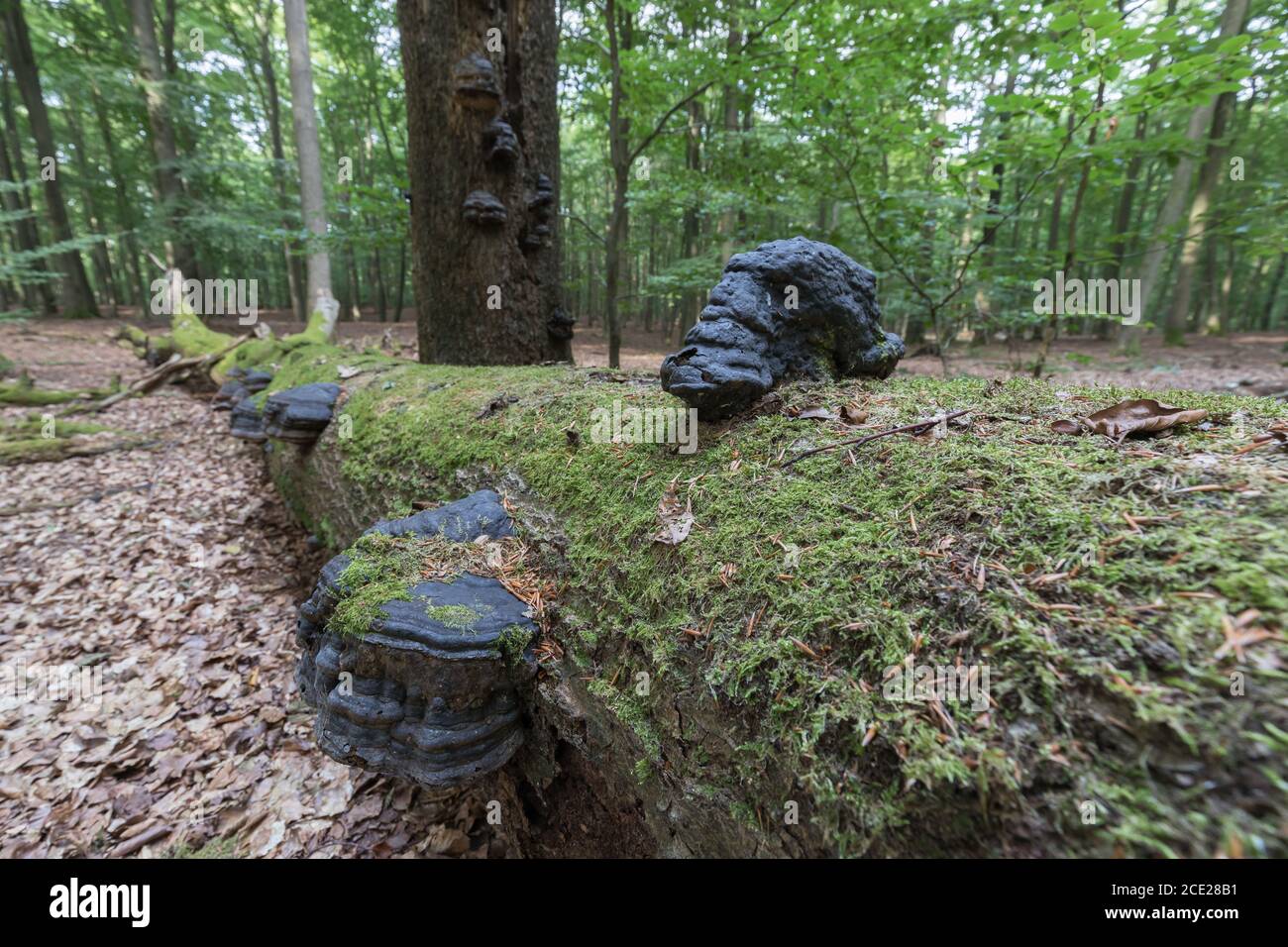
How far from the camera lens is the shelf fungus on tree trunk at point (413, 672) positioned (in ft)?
5.15

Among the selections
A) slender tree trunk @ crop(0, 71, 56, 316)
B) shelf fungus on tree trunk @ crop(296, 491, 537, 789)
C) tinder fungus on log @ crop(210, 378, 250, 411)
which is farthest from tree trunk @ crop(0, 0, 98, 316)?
shelf fungus on tree trunk @ crop(296, 491, 537, 789)

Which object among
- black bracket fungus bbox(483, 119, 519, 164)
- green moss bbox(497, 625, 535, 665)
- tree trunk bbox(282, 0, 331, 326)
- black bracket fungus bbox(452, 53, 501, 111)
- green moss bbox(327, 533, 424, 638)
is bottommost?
green moss bbox(497, 625, 535, 665)

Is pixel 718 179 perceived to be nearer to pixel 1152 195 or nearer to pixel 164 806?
pixel 164 806

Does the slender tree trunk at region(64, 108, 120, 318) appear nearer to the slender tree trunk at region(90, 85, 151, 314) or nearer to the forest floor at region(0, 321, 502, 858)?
the slender tree trunk at region(90, 85, 151, 314)

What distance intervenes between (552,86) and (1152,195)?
34842 millimetres

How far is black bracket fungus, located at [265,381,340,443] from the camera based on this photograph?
394 cm

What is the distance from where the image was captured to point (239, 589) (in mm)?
4340

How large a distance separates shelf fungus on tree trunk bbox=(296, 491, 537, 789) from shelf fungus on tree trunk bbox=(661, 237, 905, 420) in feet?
3.45

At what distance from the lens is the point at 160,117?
13492 mm

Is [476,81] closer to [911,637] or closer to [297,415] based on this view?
[297,415]

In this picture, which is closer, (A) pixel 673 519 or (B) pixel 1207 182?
(A) pixel 673 519

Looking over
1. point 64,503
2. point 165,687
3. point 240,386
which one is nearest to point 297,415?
point 165,687

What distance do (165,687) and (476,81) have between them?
4550 millimetres
